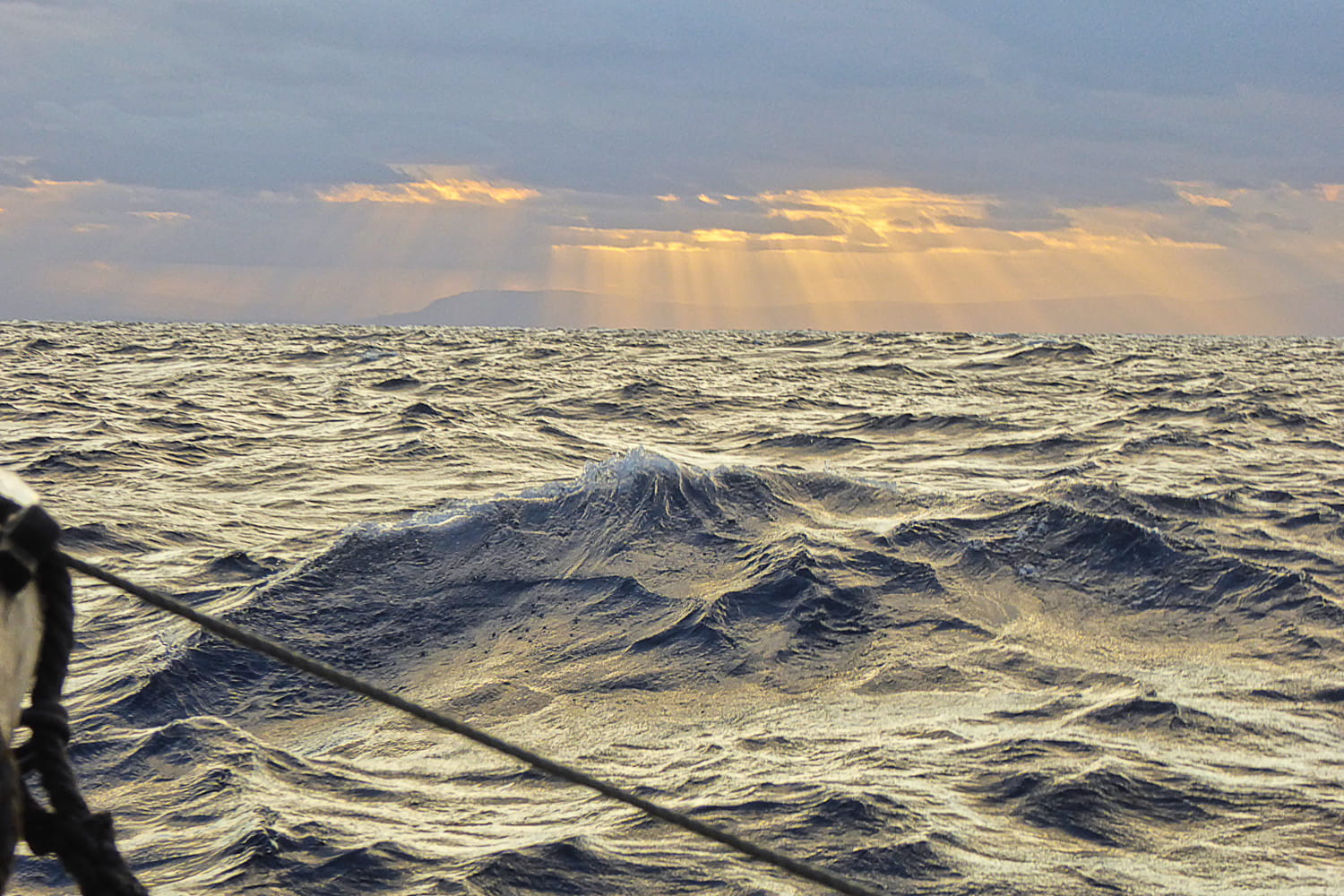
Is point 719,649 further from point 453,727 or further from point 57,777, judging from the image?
point 57,777

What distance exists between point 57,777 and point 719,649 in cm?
686

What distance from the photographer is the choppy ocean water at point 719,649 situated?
5.76 m

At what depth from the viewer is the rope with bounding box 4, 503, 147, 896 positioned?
251 cm

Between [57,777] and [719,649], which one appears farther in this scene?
[719,649]

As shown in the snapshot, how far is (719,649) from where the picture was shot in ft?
30.0

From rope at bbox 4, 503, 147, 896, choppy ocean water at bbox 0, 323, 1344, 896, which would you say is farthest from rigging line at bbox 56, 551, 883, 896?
choppy ocean water at bbox 0, 323, 1344, 896

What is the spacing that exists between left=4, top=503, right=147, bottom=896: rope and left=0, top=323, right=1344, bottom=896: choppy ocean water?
9.47ft

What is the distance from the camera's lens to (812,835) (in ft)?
19.2

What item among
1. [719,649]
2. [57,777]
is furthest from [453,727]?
[719,649]

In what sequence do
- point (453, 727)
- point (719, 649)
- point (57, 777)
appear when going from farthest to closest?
point (719, 649) < point (453, 727) < point (57, 777)

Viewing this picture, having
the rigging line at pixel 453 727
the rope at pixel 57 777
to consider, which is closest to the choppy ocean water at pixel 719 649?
the rigging line at pixel 453 727

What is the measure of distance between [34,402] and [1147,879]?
2380 centimetres

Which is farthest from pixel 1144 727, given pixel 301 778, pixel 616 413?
pixel 616 413

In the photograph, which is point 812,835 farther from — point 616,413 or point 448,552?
point 616,413
